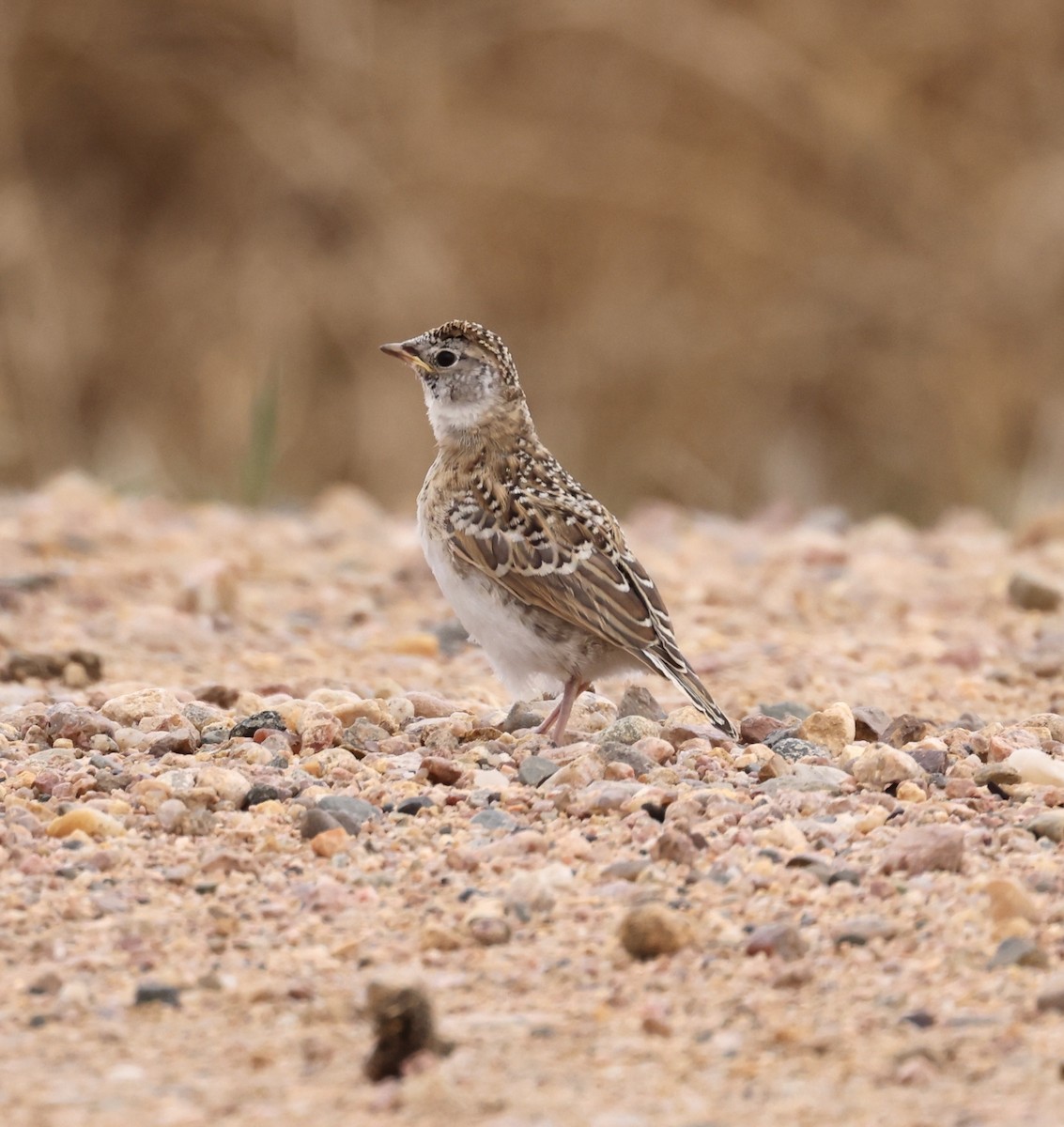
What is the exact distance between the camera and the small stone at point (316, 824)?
145 inches

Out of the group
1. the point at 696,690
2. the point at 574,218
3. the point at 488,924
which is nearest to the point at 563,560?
the point at 696,690

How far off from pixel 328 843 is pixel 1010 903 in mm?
1238

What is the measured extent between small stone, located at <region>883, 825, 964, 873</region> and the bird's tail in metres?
0.96

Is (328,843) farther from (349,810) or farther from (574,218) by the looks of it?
(574,218)

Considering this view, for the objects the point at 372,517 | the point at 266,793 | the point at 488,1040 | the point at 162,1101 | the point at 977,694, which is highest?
the point at 372,517

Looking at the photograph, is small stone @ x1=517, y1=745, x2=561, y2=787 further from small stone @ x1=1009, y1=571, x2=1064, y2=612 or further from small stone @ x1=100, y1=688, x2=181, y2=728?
small stone @ x1=1009, y1=571, x2=1064, y2=612

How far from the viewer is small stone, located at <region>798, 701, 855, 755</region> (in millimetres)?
4426

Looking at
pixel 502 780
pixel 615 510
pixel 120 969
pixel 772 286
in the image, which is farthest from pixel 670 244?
pixel 120 969

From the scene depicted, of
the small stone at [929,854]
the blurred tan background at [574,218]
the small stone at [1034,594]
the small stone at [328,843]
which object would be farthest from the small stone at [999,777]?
the blurred tan background at [574,218]

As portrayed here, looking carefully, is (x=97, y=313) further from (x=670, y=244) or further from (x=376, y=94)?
(x=670, y=244)

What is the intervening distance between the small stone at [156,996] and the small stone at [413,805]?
2.80 ft

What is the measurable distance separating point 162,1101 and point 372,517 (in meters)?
6.37

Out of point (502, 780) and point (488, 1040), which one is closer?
point (488, 1040)

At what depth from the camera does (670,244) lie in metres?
12.4
